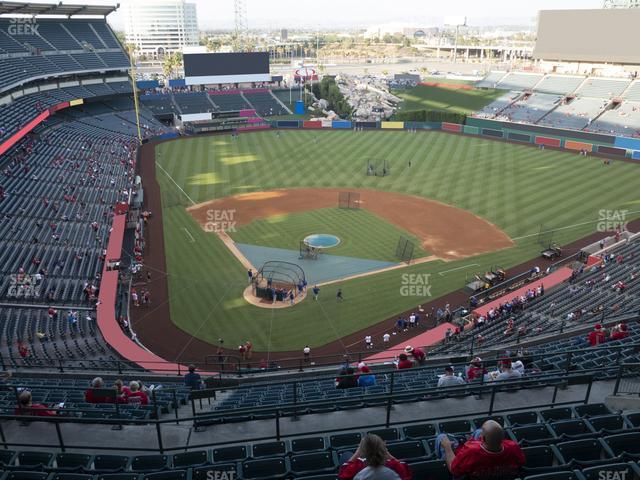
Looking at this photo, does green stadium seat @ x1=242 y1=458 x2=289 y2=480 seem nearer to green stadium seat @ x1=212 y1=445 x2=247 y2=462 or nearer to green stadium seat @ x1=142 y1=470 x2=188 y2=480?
green stadium seat @ x1=212 y1=445 x2=247 y2=462

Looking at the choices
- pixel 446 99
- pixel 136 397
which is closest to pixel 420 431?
pixel 136 397

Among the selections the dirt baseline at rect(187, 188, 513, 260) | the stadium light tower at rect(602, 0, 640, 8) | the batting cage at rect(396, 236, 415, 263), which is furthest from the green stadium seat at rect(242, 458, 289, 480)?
the stadium light tower at rect(602, 0, 640, 8)

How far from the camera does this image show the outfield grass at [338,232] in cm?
3409

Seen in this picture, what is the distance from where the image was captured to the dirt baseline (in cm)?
3522

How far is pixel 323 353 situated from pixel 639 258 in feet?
62.6

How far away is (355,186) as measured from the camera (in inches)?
1917

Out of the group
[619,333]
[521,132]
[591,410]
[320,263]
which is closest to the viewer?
[591,410]

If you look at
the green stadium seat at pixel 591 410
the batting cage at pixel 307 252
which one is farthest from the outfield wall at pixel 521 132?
the green stadium seat at pixel 591 410

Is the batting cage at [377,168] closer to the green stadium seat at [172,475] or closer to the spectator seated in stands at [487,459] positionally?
the green stadium seat at [172,475]

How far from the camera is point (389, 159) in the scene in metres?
57.9

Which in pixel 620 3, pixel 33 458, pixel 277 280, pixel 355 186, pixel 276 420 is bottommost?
pixel 277 280

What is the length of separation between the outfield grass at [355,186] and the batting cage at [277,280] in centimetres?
117

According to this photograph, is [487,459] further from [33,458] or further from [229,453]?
[33,458]

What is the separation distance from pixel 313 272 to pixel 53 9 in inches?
2182
